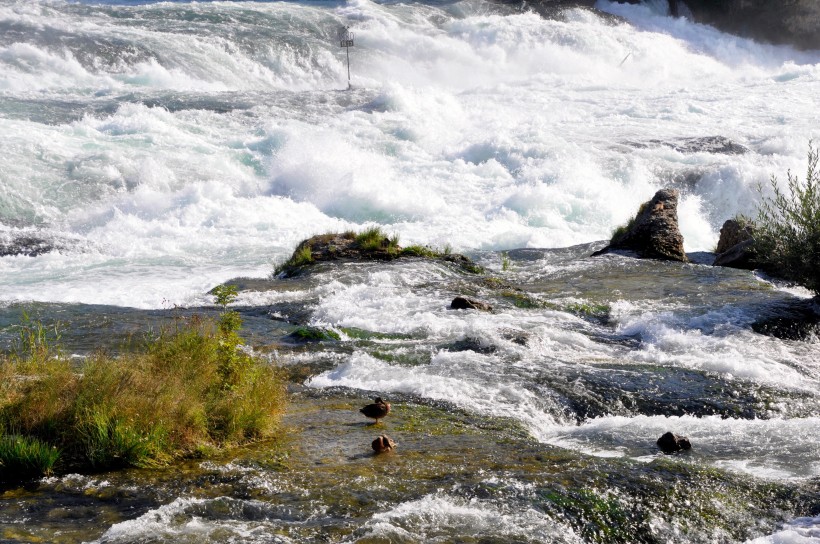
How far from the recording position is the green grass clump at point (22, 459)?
15.8ft

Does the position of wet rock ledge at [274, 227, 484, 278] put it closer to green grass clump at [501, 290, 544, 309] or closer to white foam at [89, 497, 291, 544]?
green grass clump at [501, 290, 544, 309]

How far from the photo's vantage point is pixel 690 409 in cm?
736

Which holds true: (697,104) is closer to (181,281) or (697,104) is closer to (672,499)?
(181,281)

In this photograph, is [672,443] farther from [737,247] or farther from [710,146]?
[710,146]

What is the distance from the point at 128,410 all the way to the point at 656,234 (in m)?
11.4

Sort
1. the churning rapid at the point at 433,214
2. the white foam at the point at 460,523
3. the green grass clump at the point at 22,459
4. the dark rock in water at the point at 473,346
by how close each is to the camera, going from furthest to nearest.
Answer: the dark rock in water at the point at 473,346 → the churning rapid at the point at 433,214 → the green grass clump at the point at 22,459 → the white foam at the point at 460,523

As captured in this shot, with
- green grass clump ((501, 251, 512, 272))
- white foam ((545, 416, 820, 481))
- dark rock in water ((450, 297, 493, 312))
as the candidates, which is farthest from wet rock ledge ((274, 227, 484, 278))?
white foam ((545, 416, 820, 481))

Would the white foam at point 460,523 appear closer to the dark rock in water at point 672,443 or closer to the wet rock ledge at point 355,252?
the dark rock in water at point 672,443

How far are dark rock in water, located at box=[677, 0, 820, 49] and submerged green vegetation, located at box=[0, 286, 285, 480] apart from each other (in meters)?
62.5

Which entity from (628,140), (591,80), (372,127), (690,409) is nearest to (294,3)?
(591,80)

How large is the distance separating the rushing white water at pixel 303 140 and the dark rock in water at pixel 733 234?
13.1 feet

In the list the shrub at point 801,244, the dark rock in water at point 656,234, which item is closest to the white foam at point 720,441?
the shrub at point 801,244

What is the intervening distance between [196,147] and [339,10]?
2808 centimetres

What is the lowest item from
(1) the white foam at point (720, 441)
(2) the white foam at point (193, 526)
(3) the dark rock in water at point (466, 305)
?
(3) the dark rock in water at point (466, 305)
